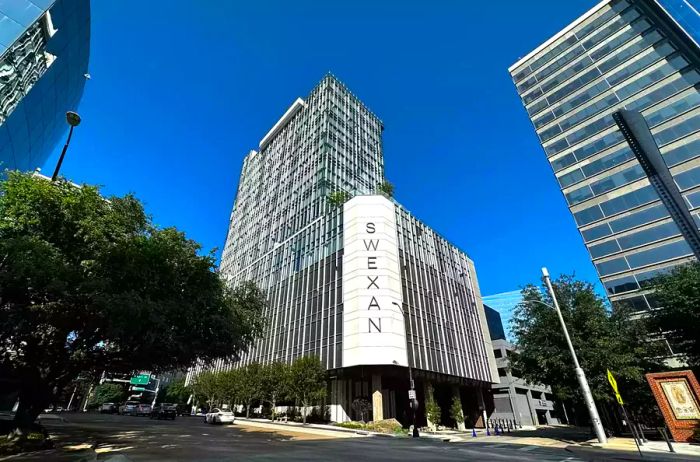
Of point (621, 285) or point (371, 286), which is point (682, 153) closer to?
point (621, 285)

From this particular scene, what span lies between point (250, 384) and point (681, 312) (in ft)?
157

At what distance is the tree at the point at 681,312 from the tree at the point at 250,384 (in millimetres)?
43880

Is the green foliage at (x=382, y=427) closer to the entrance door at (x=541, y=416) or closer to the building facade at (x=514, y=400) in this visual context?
the building facade at (x=514, y=400)

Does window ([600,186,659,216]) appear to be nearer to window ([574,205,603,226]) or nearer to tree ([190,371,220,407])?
window ([574,205,603,226])

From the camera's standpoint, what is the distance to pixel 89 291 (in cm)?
1422

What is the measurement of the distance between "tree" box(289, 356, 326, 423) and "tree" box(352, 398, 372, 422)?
4.13 meters

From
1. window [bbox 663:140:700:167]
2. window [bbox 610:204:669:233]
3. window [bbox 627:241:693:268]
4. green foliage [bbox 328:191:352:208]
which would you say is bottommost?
window [bbox 627:241:693:268]

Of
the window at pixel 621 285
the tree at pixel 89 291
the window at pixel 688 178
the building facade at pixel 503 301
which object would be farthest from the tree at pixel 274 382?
the building facade at pixel 503 301

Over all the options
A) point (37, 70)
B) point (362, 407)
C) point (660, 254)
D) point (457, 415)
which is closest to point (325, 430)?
point (362, 407)

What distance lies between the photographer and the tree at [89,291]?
13.6 metres

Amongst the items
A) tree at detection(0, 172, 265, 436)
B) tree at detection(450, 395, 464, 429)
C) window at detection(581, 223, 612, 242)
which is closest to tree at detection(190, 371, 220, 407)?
tree at detection(450, 395, 464, 429)

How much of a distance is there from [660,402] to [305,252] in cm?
4408

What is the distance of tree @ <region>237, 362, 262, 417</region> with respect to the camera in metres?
46.0

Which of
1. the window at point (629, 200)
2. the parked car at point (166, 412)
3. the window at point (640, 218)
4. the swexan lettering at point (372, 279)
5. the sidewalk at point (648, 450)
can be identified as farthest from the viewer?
the parked car at point (166, 412)
